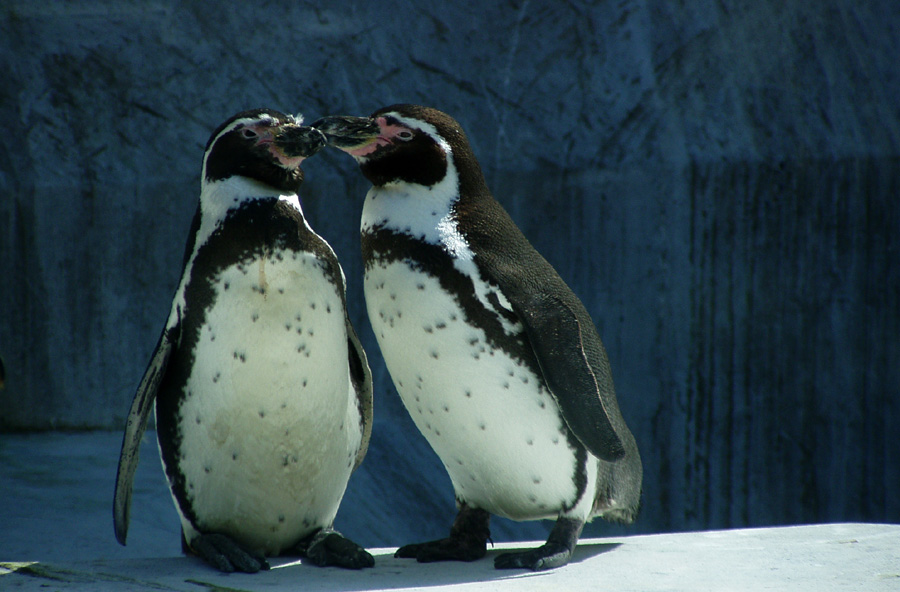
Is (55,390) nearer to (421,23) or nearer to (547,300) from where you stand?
(421,23)

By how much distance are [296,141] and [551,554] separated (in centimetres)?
95

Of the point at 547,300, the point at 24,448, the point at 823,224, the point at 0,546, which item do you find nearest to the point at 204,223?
the point at 547,300

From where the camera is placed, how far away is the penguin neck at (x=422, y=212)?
66.8 inches

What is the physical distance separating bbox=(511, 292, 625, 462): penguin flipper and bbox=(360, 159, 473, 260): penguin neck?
0.19m

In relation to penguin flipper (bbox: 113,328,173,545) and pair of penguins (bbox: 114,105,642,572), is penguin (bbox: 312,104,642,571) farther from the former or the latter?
penguin flipper (bbox: 113,328,173,545)

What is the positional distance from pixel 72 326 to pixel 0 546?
1.11 metres

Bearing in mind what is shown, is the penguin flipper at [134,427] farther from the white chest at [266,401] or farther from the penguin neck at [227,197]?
the penguin neck at [227,197]

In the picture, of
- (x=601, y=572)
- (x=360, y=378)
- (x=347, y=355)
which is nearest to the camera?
(x=601, y=572)

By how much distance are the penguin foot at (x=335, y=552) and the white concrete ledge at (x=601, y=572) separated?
0.03 m

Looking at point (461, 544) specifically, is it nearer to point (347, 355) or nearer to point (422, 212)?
point (347, 355)

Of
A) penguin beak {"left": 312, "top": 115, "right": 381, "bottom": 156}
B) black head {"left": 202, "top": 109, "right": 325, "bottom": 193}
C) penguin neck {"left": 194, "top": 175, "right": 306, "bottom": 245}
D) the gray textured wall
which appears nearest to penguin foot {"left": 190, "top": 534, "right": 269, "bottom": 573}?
penguin neck {"left": 194, "top": 175, "right": 306, "bottom": 245}

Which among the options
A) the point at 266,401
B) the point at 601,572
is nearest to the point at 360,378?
the point at 266,401

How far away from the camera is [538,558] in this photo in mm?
1612

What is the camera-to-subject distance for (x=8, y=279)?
3496mm
